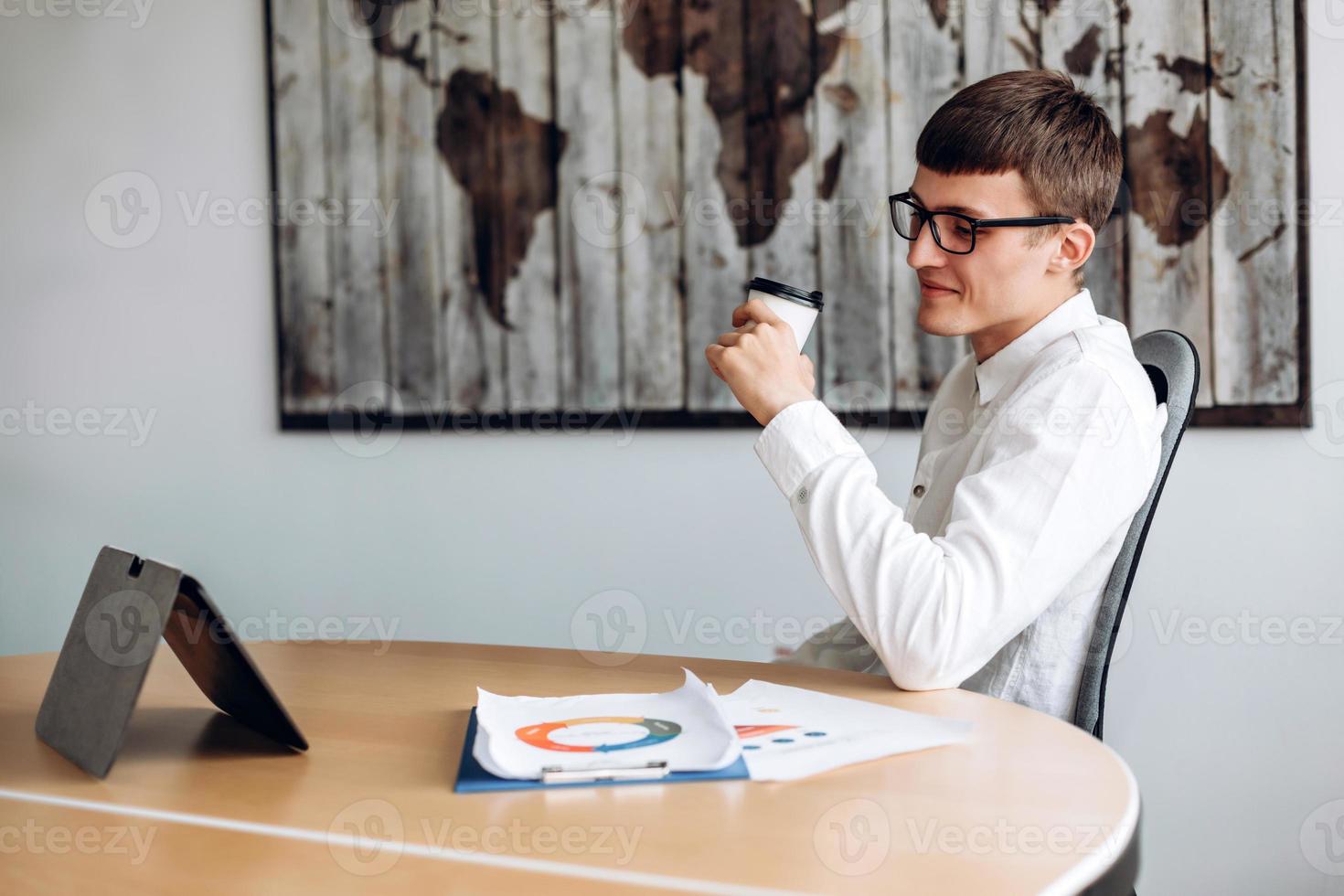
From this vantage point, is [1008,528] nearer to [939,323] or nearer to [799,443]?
[799,443]

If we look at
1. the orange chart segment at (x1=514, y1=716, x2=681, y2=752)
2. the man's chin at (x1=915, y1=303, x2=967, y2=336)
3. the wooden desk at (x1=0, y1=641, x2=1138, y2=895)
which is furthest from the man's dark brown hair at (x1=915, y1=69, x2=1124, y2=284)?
the orange chart segment at (x1=514, y1=716, x2=681, y2=752)

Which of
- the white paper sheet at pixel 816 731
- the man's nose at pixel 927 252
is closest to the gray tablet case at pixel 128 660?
the white paper sheet at pixel 816 731

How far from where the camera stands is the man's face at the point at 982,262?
124 centimetres

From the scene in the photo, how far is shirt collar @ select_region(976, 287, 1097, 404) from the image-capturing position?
128 cm

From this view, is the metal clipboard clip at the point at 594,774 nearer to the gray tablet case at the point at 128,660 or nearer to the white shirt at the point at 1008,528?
the gray tablet case at the point at 128,660

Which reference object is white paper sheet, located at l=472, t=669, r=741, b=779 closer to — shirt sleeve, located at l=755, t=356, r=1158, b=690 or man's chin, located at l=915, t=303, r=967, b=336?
shirt sleeve, located at l=755, t=356, r=1158, b=690

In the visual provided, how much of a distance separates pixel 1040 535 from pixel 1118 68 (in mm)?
1267

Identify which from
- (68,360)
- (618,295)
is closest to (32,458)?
(68,360)

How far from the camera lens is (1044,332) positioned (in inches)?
50.4

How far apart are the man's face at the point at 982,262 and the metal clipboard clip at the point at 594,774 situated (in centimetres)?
68

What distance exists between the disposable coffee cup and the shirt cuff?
11 cm

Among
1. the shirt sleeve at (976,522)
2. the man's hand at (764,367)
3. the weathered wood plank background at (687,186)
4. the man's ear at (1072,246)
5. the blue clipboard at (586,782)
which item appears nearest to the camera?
the blue clipboard at (586,782)

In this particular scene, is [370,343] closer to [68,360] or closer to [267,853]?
[68,360]

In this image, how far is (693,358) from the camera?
→ 222cm
